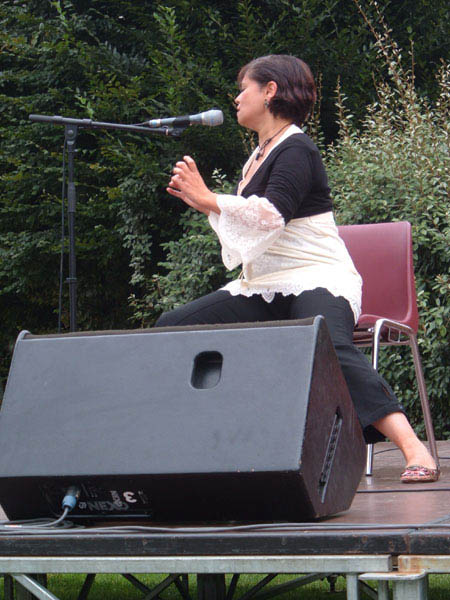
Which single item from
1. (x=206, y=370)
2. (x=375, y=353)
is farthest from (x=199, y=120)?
(x=206, y=370)

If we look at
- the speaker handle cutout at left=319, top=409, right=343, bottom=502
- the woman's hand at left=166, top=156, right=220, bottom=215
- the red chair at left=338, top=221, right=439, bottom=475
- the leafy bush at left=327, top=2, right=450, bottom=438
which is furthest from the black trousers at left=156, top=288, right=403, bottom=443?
the leafy bush at left=327, top=2, right=450, bottom=438

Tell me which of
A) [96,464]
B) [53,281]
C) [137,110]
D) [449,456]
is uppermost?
[137,110]

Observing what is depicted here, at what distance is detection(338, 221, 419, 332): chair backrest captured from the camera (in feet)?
10.3

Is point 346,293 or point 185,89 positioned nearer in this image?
point 346,293

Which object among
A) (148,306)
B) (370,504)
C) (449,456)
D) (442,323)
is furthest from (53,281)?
(370,504)

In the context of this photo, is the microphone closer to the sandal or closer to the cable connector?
the sandal

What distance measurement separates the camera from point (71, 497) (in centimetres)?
165

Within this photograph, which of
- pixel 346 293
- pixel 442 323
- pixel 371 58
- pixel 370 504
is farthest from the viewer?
pixel 371 58

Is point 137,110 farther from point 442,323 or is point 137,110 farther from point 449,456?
point 449,456

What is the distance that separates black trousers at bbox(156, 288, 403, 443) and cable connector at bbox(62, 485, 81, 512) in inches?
30.0

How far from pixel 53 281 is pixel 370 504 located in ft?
17.3

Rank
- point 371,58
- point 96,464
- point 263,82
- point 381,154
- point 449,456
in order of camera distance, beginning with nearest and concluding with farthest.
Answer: point 96,464, point 263,82, point 449,456, point 381,154, point 371,58

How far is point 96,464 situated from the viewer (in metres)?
1.60

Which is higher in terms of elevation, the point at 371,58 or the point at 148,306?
the point at 371,58
